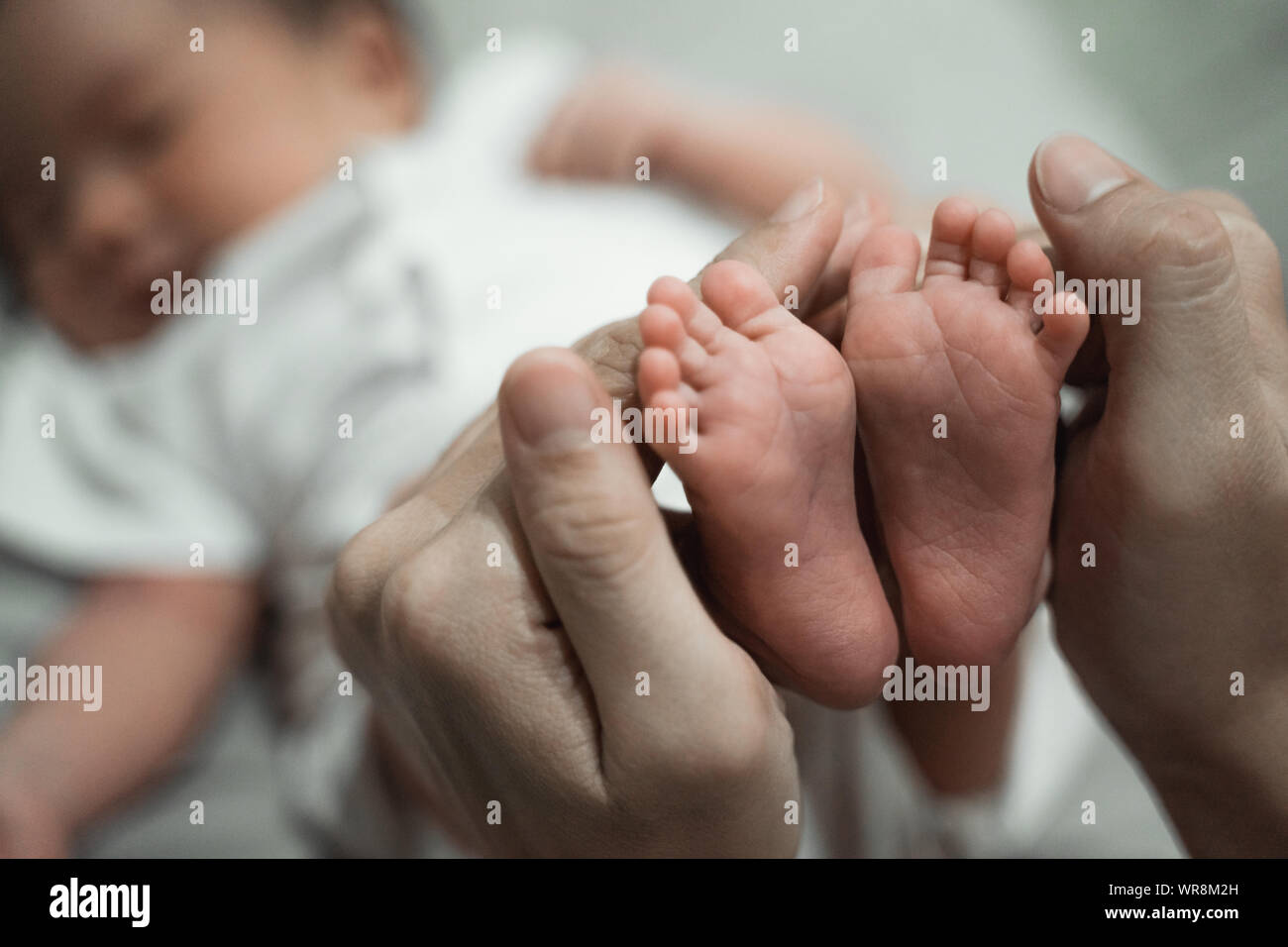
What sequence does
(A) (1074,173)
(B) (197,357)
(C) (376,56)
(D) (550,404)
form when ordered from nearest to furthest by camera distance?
(D) (550,404) → (A) (1074,173) → (B) (197,357) → (C) (376,56)

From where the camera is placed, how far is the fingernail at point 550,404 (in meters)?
0.43

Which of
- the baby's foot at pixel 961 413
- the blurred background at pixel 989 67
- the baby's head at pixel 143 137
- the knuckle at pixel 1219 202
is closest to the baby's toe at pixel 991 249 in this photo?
the baby's foot at pixel 961 413

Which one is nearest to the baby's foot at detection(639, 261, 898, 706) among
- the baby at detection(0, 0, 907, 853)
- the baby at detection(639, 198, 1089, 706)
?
the baby at detection(639, 198, 1089, 706)

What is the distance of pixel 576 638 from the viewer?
1.53ft

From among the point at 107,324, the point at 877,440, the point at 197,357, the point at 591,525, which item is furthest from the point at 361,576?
the point at 107,324

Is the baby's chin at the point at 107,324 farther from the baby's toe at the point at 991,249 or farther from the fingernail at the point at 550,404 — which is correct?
the baby's toe at the point at 991,249

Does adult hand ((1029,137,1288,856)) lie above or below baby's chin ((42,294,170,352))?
below

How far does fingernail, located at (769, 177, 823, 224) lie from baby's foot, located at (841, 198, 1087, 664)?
0.04 m

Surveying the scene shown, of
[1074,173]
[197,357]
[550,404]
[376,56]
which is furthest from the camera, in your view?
[376,56]

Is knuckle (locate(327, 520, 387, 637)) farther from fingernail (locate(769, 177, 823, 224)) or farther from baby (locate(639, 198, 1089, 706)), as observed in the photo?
fingernail (locate(769, 177, 823, 224))

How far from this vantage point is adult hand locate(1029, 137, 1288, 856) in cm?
50

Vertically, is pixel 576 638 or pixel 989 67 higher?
pixel 989 67

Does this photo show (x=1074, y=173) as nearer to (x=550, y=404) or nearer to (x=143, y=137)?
(x=550, y=404)

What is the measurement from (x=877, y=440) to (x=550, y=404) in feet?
0.69
